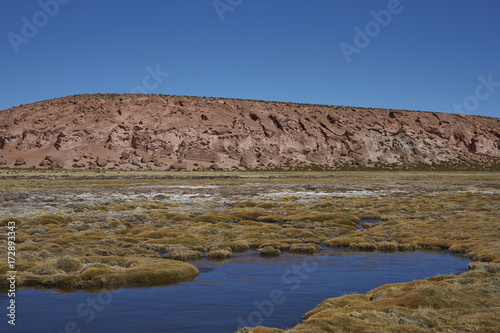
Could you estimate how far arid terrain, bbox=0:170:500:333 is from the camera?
39.4 ft

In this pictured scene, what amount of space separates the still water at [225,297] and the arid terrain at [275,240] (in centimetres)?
102

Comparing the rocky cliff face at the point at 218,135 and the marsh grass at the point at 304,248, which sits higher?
the rocky cliff face at the point at 218,135

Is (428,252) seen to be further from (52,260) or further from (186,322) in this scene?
(52,260)

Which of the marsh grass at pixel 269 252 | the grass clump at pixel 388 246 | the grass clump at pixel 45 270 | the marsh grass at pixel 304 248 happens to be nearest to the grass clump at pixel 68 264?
the grass clump at pixel 45 270


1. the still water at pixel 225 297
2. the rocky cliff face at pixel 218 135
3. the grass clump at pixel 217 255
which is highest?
the rocky cliff face at pixel 218 135

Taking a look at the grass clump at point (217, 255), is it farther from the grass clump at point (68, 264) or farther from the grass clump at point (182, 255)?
the grass clump at point (68, 264)

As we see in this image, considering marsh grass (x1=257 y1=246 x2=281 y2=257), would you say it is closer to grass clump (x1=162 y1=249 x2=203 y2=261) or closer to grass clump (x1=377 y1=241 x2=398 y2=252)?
grass clump (x1=162 y1=249 x2=203 y2=261)

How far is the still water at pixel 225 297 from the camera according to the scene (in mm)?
12328

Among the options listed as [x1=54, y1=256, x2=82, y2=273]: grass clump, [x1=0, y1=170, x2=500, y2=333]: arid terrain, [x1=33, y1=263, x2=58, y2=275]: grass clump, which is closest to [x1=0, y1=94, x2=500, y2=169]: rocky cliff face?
[x1=0, y1=170, x2=500, y2=333]: arid terrain

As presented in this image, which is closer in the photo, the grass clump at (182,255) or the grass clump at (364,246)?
the grass clump at (182,255)

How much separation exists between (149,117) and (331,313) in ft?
383

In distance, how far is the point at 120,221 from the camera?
31109mm

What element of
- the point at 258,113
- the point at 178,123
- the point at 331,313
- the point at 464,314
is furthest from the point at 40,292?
the point at 258,113

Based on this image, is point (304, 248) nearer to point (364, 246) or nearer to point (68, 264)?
point (364, 246)
